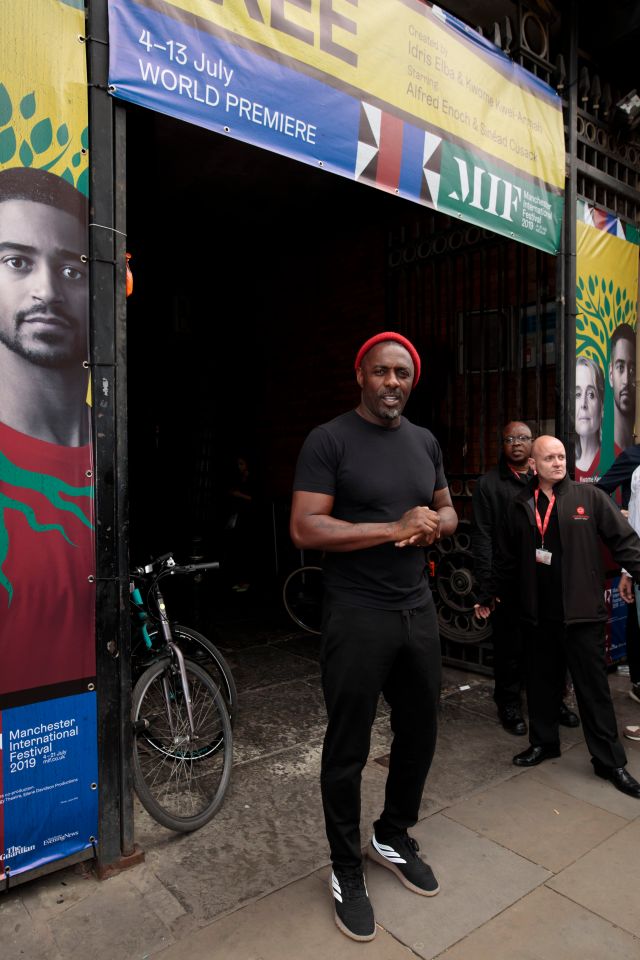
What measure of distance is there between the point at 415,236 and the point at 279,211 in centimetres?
210

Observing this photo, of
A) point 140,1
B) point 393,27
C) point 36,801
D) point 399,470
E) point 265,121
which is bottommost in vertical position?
point 36,801

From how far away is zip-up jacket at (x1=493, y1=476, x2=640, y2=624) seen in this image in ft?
12.3

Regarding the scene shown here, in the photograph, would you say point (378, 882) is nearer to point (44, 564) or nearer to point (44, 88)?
point (44, 564)

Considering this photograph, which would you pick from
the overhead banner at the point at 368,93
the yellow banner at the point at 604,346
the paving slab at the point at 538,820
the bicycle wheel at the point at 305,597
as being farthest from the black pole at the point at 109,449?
the bicycle wheel at the point at 305,597

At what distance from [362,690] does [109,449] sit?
4.51 feet

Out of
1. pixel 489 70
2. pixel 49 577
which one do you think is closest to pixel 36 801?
pixel 49 577

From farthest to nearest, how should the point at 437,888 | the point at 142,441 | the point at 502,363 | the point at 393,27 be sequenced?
the point at 142,441 < the point at 502,363 < the point at 393,27 < the point at 437,888

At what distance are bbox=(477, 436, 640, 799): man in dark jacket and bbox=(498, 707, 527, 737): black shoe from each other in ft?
1.35

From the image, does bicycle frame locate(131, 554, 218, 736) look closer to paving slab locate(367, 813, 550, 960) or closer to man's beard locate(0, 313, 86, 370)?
paving slab locate(367, 813, 550, 960)

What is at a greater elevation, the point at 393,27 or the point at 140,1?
the point at 393,27

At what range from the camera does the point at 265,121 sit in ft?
10.0

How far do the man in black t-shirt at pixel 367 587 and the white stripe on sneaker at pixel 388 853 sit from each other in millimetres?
122

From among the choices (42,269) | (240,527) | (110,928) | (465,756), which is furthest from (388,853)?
(240,527)

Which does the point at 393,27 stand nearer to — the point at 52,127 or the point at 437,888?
the point at 52,127
